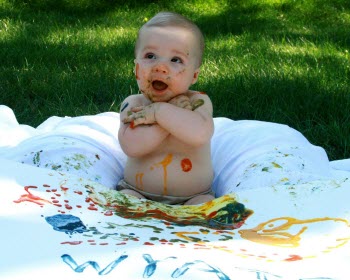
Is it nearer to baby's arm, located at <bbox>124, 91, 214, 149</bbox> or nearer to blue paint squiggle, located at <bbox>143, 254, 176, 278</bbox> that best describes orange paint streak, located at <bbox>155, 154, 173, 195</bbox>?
baby's arm, located at <bbox>124, 91, 214, 149</bbox>

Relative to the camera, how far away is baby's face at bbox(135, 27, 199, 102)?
7.17ft

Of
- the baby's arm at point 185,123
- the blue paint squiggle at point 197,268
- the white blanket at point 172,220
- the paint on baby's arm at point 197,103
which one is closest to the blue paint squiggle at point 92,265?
the white blanket at point 172,220

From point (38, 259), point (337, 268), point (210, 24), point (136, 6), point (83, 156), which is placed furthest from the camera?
point (136, 6)

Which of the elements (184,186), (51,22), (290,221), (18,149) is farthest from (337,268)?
(51,22)

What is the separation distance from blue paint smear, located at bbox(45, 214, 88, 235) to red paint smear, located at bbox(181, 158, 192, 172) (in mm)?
608

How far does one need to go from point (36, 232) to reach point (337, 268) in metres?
0.69

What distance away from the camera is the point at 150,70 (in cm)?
218

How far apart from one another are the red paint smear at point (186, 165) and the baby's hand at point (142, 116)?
0.17 metres

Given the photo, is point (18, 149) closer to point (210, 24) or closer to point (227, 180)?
point (227, 180)

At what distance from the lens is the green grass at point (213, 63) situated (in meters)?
3.35

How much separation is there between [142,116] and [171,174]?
0.71 feet

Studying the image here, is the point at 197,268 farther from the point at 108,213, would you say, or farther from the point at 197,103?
the point at 197,103

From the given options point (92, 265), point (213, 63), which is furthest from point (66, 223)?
point (213, 63)

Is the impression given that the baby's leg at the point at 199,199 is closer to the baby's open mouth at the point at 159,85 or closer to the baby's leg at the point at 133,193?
the baby's leg at the point at 133,193
